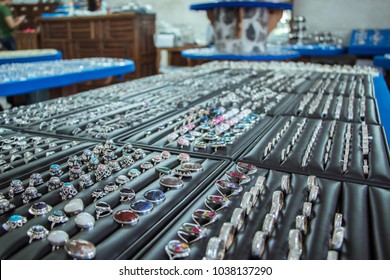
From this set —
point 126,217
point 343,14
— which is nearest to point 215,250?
point 126,217

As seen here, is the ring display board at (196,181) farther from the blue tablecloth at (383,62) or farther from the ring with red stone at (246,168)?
the blue tablecloth at (383,62)

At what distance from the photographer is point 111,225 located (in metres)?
0.48

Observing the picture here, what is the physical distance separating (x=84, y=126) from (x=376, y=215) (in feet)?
2.38

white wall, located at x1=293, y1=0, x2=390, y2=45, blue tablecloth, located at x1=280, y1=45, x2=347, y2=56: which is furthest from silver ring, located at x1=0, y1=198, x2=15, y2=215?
white wall, located at x1=293, y1=0, x2=390, y2=45

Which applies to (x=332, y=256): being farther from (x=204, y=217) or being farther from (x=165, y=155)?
(x=165, y=155)

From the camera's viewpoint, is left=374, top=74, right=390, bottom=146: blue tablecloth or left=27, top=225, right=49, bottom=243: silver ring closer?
left=27, top=225, right=49, bottom=243: silver ring

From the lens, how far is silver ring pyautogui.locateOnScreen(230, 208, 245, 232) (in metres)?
0.47

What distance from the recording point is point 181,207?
0.54 meters

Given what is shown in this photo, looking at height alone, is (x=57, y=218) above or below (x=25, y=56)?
below

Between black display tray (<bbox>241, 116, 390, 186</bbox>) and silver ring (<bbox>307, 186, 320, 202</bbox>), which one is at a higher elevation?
black display tray (<bbox>241, 116, 390, 186</bbox>)

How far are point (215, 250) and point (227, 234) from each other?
4 centimetres

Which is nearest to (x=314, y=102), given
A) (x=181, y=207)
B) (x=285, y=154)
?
(x=285, y=154)

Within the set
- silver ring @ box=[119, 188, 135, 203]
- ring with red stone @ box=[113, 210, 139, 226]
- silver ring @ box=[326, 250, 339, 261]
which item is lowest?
silver ring @ box=[326, 250, 339, 261]

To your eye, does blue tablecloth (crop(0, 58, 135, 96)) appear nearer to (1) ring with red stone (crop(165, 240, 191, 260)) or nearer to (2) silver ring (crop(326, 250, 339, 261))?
(1) ring with red stone (crop(165, 240, 191, 260))
